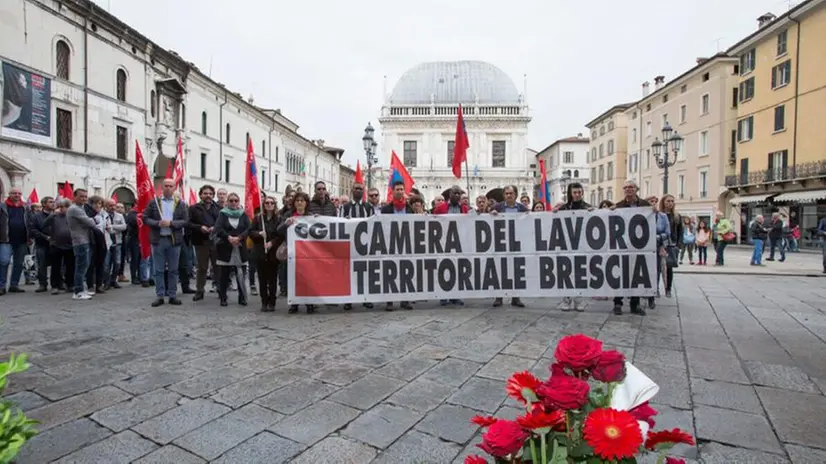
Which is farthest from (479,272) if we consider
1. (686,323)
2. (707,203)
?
(707,203)

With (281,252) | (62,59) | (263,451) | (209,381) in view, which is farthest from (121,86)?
(263,451)

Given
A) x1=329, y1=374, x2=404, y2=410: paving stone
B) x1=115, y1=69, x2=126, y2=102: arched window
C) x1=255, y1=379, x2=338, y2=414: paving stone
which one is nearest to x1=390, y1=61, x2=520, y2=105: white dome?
x1=115, y1=69, x2=126, y2=102: arched window

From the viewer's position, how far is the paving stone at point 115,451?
2.32 metres

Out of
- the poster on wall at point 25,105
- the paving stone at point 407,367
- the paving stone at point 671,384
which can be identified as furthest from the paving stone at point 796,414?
the poster on wall at point 25,105

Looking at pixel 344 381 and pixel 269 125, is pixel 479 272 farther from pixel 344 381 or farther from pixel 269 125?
pixel 269 125

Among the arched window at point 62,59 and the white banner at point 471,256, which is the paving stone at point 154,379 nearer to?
the white banner at point 471,256

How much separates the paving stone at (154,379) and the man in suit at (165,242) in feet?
11.3

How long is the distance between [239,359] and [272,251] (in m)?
2.62

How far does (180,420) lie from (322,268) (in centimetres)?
355

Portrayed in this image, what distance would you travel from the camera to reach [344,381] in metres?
3.47

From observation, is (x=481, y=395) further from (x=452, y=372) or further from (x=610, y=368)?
(x=610, y=368)

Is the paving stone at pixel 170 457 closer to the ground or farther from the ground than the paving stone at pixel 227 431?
closer to the ground

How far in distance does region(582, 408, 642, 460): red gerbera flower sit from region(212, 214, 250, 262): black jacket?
637 centimetres

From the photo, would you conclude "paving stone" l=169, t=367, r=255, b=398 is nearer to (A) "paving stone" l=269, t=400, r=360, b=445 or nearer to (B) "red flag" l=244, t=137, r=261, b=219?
(A) "paving stone" l=269, t=400, r=360, b=445
